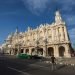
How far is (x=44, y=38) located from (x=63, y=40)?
11.9 m

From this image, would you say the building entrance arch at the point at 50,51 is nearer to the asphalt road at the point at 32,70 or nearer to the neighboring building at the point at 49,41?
the neighboring building at the point at 49,41

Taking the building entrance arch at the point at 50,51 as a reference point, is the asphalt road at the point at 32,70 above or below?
below

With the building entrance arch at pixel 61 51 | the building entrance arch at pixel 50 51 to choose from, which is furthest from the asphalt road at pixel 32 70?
the building entrance arch at pixel 50 51

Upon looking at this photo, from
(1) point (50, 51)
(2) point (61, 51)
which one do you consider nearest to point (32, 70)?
(2) point (61, 51)

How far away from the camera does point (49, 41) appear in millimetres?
63062

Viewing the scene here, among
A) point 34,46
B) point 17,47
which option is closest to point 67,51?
point 34,46

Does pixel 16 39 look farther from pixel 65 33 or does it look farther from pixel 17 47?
pixel 65 33

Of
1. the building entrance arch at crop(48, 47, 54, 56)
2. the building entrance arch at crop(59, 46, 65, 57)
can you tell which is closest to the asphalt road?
the building entrance arch at crop(59, 46, 65, 57)

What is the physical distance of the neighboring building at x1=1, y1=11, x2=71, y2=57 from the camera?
58.2 m

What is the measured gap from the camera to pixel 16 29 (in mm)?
102562

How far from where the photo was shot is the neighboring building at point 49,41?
58178 millimetres

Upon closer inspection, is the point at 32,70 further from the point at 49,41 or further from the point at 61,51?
the point at 49,41

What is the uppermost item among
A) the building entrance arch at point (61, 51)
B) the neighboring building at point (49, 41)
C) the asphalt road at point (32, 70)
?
the neighboring building at point (49, 41)

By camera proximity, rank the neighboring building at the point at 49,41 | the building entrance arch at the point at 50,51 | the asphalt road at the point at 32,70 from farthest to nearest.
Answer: the building entrance arch at the point at 50,51, the neighboring building at the point at 49,41, the asphalt road at the point at 32,70
